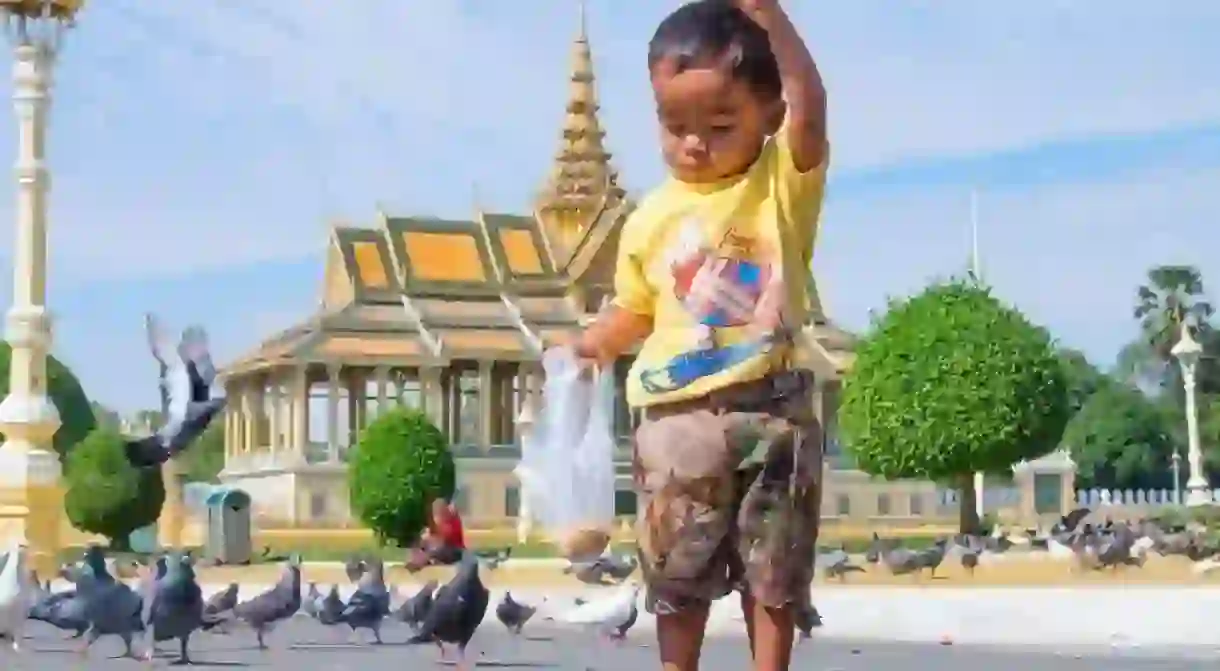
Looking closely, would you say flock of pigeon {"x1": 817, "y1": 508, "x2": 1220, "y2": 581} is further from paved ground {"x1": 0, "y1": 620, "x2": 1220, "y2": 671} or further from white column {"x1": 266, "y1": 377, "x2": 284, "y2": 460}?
white column {"x1": 266, "y1": 377, "x2": 284, "y2": 460}

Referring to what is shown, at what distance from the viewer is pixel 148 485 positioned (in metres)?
40.3

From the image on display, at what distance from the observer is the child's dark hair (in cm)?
436

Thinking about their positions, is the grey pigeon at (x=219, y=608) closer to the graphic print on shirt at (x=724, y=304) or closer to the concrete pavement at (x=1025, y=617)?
the concrete pavement at (x=1025, y=617)

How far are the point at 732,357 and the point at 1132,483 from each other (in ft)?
222

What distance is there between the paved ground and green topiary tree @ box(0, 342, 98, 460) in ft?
158

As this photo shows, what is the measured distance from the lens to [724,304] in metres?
4.36

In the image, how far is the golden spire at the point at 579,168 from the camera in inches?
2645

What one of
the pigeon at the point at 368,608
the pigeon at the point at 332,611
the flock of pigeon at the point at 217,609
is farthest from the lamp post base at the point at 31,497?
the pigeon at the point at 368,608

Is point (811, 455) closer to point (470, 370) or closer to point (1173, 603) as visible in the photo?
point (1173, 603)

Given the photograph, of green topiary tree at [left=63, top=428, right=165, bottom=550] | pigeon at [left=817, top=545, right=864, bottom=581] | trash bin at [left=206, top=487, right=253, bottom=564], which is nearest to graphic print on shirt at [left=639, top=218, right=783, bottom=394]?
pigeon at [left=817, top=545, right=864, bottom=581]

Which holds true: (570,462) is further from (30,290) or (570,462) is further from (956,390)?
(956,390)

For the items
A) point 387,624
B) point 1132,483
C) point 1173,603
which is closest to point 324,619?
point 387,624

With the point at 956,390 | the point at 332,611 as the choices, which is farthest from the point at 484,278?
the point at 332,611

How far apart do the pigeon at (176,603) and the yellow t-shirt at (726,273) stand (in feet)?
33.2
